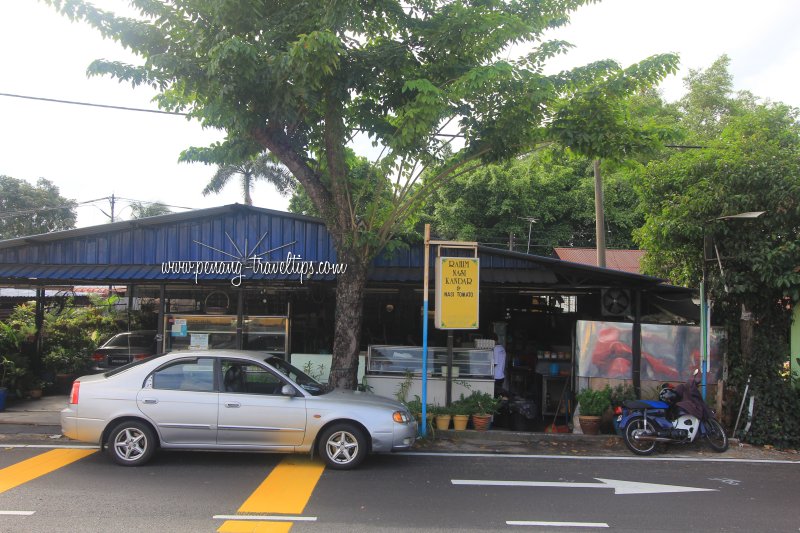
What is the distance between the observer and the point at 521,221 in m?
28.2

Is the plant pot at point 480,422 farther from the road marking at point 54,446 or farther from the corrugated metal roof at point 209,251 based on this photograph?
the road marking at point 54,446

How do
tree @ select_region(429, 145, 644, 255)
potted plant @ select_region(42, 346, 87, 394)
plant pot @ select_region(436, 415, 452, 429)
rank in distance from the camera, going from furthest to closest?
1. tree @ select_region(429, 145, 644, 255)
2. potted plant @ select_region(42, 346, 87, 394)
3. plant pot @ select_region(436, 415, 452, 429)

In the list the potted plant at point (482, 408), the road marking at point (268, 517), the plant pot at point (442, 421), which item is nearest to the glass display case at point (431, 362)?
the potted plant at point (482, 408)

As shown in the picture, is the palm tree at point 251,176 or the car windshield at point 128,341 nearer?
the car windshield at point 128,341

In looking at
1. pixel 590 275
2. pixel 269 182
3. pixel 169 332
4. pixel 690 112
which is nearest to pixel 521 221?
pixel 690 112

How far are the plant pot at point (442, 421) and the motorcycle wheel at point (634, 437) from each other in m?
2.82

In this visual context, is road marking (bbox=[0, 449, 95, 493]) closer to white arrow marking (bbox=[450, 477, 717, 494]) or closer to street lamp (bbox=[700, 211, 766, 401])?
white arrow marking (bbox=[450, 477, 717, 494])

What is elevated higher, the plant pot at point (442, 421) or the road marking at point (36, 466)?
the plant pot at point (442, 421)

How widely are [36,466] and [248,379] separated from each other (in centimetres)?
276

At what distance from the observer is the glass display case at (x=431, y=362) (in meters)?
10.6

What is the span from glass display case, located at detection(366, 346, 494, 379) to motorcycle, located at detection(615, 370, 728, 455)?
2.70 metres

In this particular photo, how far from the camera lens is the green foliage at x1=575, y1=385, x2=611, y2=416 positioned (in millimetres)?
9688

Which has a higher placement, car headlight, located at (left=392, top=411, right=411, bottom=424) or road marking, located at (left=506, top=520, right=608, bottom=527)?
car headlight, located at (left=392, top=411, right=411, bottom=424)

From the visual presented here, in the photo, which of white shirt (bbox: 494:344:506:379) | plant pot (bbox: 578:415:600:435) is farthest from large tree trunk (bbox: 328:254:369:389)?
plant pot (bbox: 578:415:600:435)
